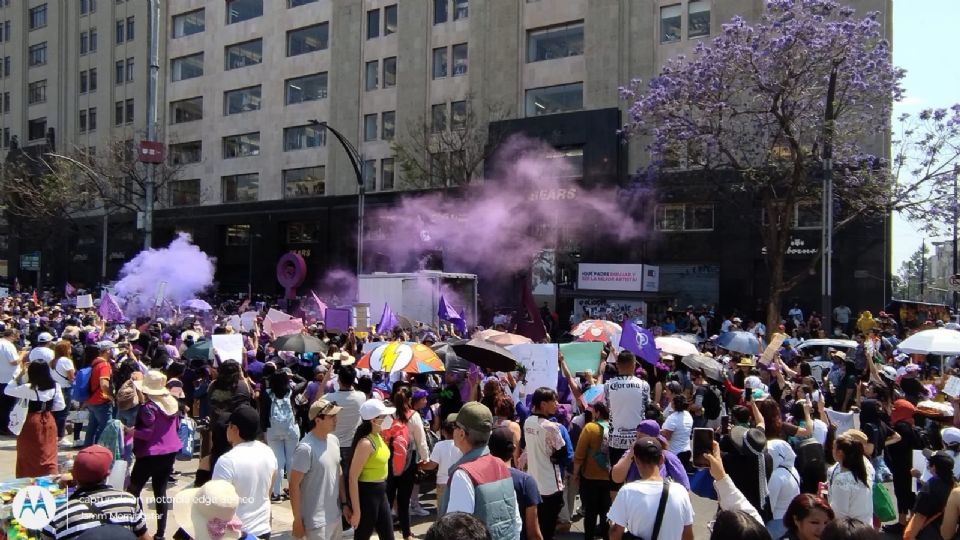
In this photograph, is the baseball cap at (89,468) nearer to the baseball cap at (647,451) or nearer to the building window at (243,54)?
the baseball cap at (647,451)

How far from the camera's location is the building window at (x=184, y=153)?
44.8 metres

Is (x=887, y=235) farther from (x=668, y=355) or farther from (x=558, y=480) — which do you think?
(x=558, y=480)

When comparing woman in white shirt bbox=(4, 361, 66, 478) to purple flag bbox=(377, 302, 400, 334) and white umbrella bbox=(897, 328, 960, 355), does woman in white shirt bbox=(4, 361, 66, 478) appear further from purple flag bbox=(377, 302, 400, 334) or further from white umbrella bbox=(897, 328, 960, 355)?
white umbrella bbox=(897, 328, 960, 355)

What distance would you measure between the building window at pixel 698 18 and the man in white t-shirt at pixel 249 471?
27537mm

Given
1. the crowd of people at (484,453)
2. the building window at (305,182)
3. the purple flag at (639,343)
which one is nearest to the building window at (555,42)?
the building window at (305,182)

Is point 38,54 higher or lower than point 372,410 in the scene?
higher

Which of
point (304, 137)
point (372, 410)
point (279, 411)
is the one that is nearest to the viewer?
point (372, 410)

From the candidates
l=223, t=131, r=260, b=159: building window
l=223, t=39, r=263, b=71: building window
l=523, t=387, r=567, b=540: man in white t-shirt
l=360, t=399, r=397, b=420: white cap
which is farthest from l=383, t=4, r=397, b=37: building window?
l=360, t=399, r=397, b=420: white cap

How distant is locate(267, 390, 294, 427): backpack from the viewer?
7.78 m

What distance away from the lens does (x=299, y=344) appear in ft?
34.9

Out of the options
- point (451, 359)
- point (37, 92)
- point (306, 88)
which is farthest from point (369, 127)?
point (37, 92)

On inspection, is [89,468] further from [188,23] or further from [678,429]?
[188,23]

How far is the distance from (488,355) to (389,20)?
104 feet

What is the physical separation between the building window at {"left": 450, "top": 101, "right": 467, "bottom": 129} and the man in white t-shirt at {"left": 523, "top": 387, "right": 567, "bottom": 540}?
26261mm
